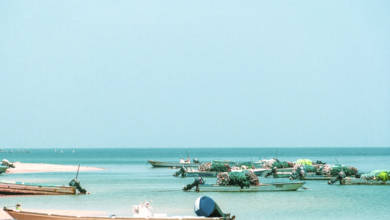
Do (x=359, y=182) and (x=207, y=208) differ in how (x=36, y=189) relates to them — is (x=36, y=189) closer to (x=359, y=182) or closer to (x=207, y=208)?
(x=207, y=208)

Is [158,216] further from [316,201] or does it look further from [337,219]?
[316,201]

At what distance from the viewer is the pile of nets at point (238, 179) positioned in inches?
2062

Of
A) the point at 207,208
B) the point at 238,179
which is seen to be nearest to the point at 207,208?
the point at 207,208

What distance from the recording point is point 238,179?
174 feet

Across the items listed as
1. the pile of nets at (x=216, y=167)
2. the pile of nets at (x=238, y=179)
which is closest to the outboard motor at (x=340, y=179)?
the pile of nets at (x=238, y=179)

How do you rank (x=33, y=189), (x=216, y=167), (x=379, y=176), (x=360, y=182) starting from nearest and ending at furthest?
(x=33, y=189) < (x=360, y=182) < (x=379, y=176) < (x=216, y=167)

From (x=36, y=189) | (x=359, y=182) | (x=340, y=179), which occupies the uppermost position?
(x=340, y=179)

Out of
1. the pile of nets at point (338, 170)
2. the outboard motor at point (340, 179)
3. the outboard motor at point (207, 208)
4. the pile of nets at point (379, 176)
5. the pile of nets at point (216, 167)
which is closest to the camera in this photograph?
the outboard motor at point (207, 208)

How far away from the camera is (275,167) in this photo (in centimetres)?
7838

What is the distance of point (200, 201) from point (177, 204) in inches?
585

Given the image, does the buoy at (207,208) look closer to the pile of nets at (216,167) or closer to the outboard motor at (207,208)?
the outboard motor at (207,208)

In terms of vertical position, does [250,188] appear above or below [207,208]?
above

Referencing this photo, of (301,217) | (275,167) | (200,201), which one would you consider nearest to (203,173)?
(275,167)

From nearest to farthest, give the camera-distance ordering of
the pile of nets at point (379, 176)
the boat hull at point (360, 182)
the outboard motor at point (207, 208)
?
the outboard motor at point (207, 208) → the boat hull at point (360, 182) → the pile of nets at point (379, 176)
